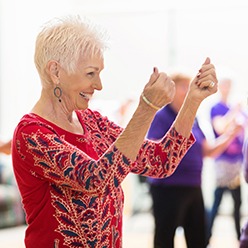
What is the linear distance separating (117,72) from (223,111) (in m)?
2.42

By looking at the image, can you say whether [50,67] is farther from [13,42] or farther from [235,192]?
[13,42]

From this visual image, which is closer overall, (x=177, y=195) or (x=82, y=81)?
(x=82, y=81)

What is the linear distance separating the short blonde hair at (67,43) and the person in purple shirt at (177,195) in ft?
8.08

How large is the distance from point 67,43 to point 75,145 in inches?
10.4

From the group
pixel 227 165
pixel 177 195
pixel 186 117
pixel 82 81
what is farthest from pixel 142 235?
pixel 82 81

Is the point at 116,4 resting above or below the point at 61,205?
above

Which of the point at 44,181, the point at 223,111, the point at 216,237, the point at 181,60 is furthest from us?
the point at 181,60

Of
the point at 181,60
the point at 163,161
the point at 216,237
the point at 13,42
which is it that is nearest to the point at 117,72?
the point at 181,60

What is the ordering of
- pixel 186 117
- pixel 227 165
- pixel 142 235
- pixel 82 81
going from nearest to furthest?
1. pixel 82 81
2. pixel 186 117
3. pixel 227 165
4. pixel 142 235

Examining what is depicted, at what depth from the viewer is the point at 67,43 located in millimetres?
1746

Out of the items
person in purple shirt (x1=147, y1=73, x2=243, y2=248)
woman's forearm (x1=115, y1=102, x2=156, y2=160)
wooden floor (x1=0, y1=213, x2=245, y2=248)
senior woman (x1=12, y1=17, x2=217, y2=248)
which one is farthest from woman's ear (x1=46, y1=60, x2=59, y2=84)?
wooden floor (x1=0, y1=213, x2=245, y2=248)

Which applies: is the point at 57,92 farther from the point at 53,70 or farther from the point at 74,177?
the point at 74,177

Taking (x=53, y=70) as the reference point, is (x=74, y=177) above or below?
below

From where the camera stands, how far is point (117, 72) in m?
8.06
